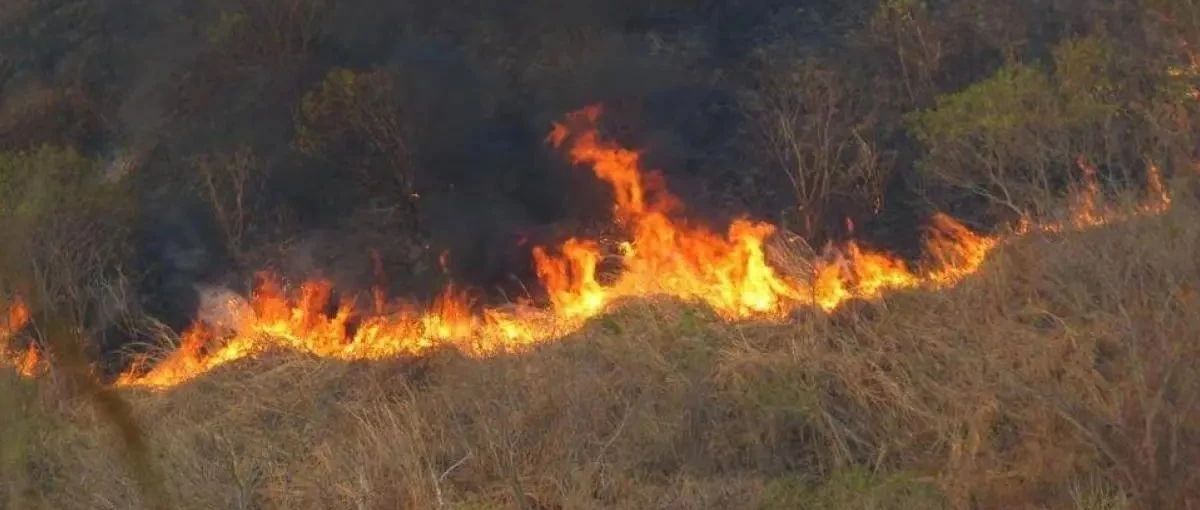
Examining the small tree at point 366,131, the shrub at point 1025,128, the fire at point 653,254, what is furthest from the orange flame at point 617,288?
the small tree at point 366,131

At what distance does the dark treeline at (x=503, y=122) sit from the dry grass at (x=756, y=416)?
8.05 ft

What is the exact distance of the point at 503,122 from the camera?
13.3 meters

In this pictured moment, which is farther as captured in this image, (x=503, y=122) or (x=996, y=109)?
(x=503, y=122)

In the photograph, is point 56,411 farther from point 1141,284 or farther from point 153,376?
point 1141,284

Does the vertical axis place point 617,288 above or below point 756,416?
below

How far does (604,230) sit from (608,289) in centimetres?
158

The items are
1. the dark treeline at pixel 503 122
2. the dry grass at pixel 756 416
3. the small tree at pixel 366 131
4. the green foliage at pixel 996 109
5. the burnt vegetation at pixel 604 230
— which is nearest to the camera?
the dry grass at pixel 756 416

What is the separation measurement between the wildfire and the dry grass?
18.0 inches

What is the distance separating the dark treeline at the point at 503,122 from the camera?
37.3 ft

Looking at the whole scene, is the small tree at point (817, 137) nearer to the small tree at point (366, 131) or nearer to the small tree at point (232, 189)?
the small tree at point (366, 131)

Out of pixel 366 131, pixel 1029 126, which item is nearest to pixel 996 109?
pixel 1029 126

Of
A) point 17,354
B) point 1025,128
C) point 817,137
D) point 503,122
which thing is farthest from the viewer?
point 503,122

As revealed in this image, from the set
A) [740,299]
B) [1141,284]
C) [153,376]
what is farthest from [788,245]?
[153,376]

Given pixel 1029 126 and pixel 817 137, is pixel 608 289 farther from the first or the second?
pixel 1029 126
